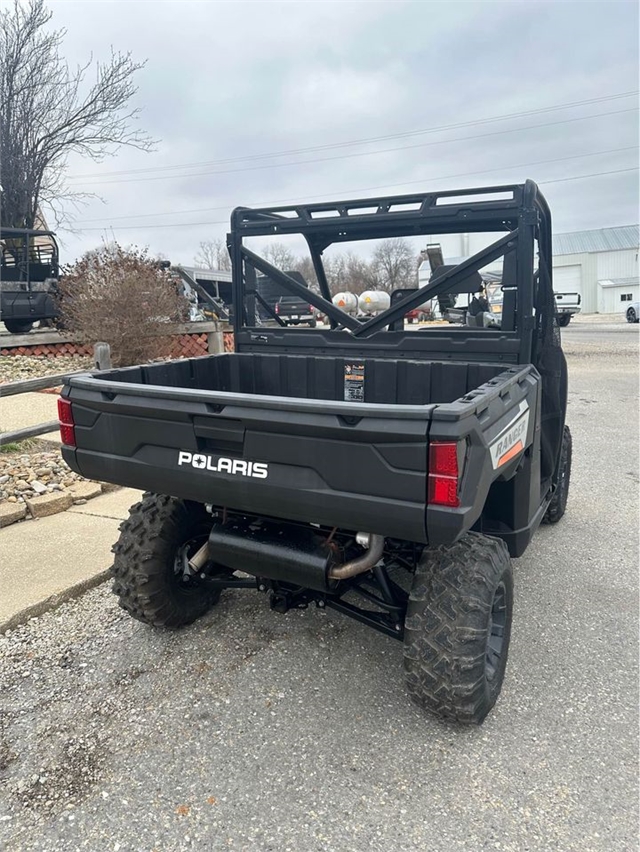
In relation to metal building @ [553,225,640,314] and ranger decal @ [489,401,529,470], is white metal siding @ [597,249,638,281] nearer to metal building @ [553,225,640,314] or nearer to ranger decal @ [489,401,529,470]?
metal building @ [553,225,640,314]

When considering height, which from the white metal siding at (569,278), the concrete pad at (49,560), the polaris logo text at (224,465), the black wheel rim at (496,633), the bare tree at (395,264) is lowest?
the concrete pad at (49,560)

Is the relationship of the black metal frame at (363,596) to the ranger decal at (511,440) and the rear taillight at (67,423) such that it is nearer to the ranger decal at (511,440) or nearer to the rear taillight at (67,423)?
the ranger decal at (511,440)

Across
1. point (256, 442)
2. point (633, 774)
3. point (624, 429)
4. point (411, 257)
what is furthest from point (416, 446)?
point (624, 429)

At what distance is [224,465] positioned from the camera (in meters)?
2.33

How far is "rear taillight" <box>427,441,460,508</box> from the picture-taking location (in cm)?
191

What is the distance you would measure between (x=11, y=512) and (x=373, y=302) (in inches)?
118

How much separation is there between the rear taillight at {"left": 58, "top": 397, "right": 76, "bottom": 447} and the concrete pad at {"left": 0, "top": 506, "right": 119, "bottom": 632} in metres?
1.11

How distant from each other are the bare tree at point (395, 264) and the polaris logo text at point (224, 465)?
1.94 metres

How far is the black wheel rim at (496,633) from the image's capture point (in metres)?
2.54

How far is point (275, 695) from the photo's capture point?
8.77ft

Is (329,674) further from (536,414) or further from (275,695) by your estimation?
(536,414)

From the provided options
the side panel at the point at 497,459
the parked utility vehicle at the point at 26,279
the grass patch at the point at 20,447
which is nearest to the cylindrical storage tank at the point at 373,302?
the side panel at the point at 497,459

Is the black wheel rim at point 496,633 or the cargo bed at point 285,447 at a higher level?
the cargo bed at point 285,447

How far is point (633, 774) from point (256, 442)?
182 centimetres
